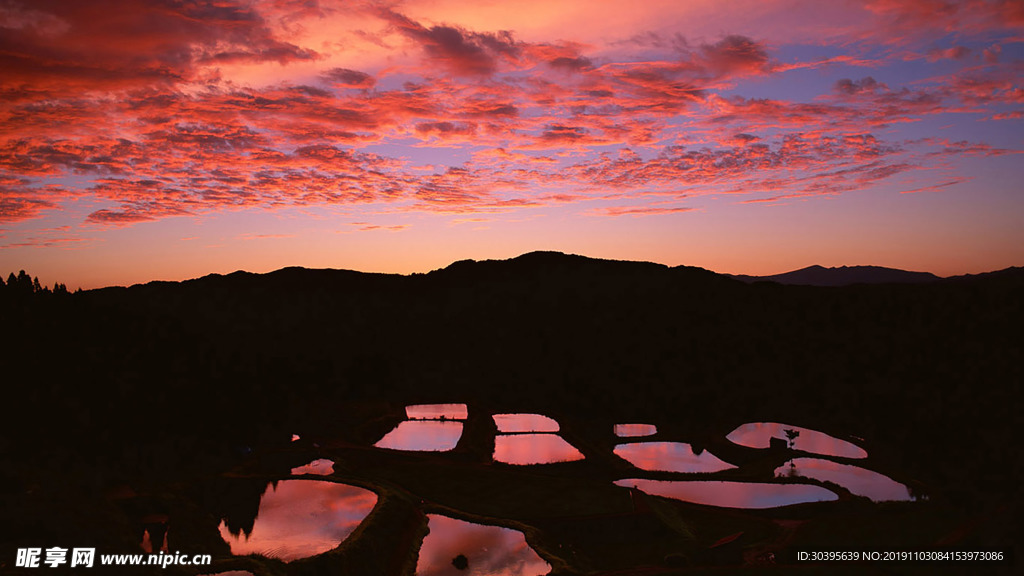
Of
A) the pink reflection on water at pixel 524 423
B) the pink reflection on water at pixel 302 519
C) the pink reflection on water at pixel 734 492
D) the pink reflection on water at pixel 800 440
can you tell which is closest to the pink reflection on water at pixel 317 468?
the pink reflection on water at pixel 302 519

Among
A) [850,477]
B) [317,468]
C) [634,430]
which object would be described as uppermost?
[317,468]

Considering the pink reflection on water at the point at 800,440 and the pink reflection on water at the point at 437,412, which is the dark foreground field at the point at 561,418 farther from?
the pink reflection on water at the point at 800,440

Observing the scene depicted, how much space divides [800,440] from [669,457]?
18197 mm

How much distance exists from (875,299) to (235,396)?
116 meters

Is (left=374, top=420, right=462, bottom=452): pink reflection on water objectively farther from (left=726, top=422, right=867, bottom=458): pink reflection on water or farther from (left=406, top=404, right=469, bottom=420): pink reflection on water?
(left=726, top=422, right=867, bottom=458): pink reflection on water

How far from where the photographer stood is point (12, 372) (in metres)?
64.6

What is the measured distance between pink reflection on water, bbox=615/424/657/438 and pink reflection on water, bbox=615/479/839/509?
2029 cm

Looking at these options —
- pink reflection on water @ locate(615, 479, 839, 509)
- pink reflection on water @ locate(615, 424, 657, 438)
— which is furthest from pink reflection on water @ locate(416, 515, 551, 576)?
pink reflection on water @ locate(615, 424, 657, 438)

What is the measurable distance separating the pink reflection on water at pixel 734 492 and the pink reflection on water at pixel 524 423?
25149 millimetres

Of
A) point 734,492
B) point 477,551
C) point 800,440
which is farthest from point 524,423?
point 477,551

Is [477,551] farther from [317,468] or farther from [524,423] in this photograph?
[524,423]

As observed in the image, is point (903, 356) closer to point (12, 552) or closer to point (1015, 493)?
point (1015, 493)

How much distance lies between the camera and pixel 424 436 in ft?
259

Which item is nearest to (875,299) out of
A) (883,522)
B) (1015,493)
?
(1015,493)
